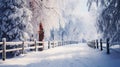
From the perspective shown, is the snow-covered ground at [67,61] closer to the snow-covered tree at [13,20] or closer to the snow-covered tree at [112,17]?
the snow-covered tree at [112,17]

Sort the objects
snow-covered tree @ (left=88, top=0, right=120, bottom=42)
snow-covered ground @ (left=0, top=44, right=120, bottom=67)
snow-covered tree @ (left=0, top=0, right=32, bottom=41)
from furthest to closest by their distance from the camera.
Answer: snow-covered tree @ (left=0, top=0, right=32, bottom=41)
snow-covered ground @ (left=0, top=44, right=120, bottom=67)
snow-covered tree @ (left=88, top=0, right=120, bottom=42)

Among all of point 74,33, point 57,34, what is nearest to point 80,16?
point 74,33

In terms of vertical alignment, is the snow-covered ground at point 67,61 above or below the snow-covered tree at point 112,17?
below

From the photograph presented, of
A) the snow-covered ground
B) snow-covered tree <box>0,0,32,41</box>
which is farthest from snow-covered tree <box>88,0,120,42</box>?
snow-covered tree <box>0,0,32,41</box>

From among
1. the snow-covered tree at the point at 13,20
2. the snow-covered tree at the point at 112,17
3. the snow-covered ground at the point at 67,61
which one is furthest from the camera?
the snow-covered tree at the point at 13,20

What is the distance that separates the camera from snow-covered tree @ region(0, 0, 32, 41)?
21297 millimetres

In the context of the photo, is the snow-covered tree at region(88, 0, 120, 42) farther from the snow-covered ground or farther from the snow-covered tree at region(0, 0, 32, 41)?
the snow-covered tree at region(0, 0, 32, 41)

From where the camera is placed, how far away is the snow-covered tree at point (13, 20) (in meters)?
21.3

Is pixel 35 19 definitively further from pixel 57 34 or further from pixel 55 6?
pixel 57 34

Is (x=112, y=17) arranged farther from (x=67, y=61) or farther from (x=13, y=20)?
(x=13, y=20)

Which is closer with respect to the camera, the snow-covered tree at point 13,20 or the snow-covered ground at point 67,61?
the snow-covered ground at point 67,61

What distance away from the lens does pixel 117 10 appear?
397 inches

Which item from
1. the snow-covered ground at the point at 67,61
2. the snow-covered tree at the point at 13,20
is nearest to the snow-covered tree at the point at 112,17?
the snow-covered ground at the point at 67,61

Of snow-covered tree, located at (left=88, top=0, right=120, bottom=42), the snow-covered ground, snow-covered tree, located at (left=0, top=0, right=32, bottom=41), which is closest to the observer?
snow-covered tree, located at (left=88, top=0, right=120, bottom=42)
